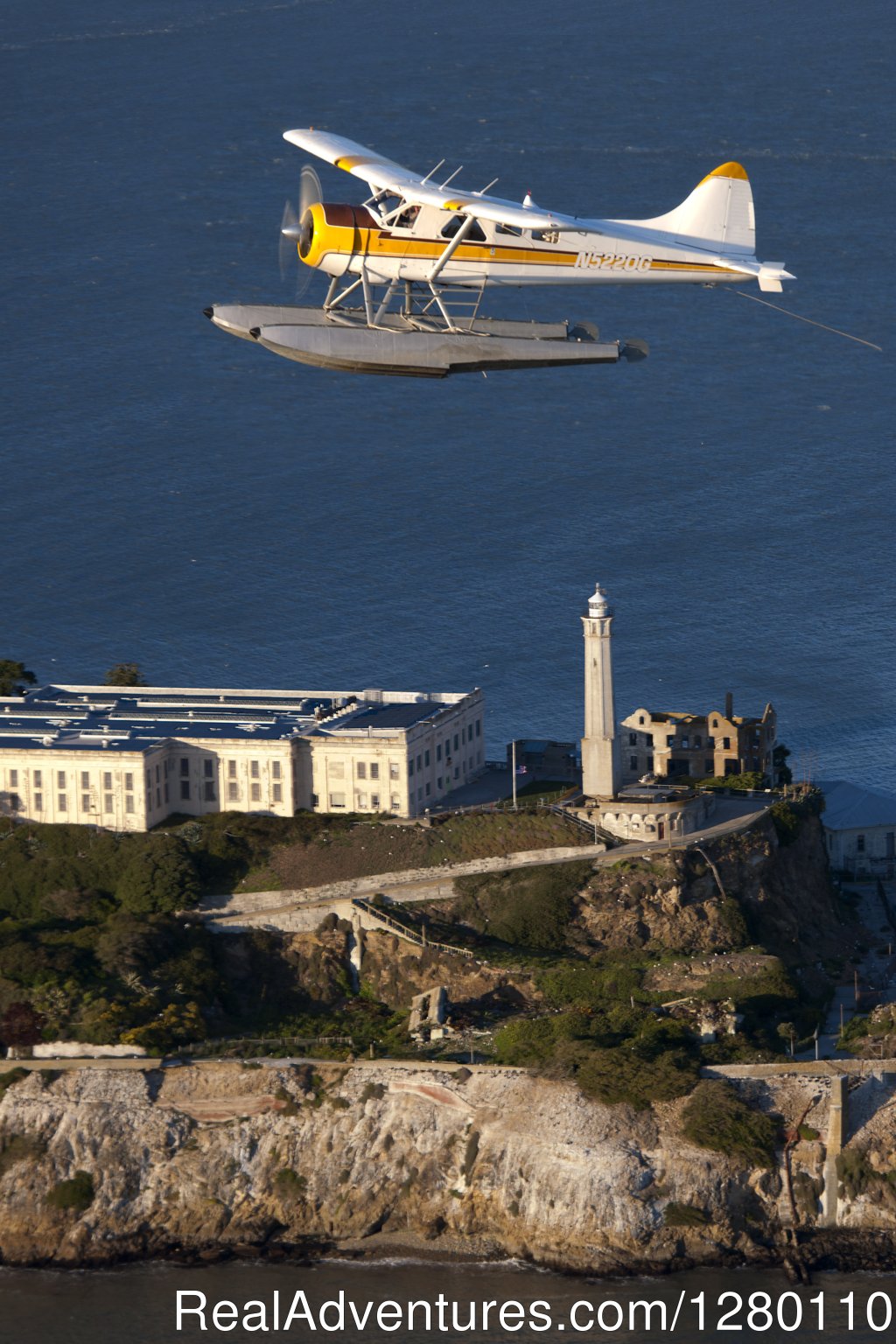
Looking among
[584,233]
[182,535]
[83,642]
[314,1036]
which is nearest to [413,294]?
[584,233]

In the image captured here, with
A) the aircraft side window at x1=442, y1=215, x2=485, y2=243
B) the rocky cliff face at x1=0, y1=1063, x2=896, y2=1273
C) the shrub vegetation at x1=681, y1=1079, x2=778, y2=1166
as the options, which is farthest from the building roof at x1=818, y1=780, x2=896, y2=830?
the aircraft side window at x1=442, y1=215, x2=485, y2=243

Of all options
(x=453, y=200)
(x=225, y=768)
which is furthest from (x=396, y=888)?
(x=453, y=200)

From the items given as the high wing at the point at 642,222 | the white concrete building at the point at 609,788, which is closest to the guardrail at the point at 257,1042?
the white concrete building at the point at 609,788

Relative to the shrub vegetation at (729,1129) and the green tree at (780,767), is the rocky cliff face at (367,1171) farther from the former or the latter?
the green tree at (780,767)

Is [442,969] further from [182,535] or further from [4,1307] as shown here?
[182,535]

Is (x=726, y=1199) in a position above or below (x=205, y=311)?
below

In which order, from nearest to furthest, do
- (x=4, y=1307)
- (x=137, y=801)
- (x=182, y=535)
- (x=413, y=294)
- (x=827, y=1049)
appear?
(x=413, y=294)
(x=4, y=1307)
(x=827, y=1049)
(x=137, y=801)
(x=182, y=535)

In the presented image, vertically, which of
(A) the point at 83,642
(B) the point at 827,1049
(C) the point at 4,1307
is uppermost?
(A) the point at 83,642
